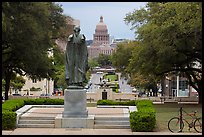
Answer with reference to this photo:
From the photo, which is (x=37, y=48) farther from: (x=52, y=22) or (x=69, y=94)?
(x=69, y=94)

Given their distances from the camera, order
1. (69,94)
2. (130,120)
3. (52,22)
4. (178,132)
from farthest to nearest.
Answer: (52,22) → (69,94) → (130,120) → (178,132)

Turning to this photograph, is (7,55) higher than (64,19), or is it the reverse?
(64,19)

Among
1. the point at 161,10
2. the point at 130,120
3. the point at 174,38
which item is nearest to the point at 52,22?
the point at 161,10

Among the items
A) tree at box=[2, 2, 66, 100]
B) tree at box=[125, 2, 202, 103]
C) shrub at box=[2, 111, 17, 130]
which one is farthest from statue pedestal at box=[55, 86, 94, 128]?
tree at box=[125, 2, 202, 103]

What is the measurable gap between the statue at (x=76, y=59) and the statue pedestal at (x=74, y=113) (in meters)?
0.40

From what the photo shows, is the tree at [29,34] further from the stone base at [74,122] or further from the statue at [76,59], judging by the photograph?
the stone base at [74,122]

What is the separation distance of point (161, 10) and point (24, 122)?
1595 cm

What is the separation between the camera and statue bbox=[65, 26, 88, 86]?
58.1 feet

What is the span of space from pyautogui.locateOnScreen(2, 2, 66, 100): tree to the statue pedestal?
3813 mm

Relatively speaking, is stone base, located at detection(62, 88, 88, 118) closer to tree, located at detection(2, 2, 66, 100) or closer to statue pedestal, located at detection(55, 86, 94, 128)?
statue pedestal, located at detection(55, 86, 94, 128)

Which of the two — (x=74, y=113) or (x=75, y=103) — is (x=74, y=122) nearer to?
(x=74, y=113)

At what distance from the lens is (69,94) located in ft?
56.8

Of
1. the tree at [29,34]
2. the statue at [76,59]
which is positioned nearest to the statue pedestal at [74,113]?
the statue at [76,59]

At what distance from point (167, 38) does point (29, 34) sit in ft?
28.2
